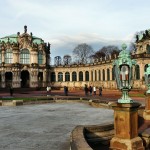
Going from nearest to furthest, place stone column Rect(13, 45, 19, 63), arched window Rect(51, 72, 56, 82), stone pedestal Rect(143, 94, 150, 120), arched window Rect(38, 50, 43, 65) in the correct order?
1. stone pedestal Rect(143, 94, 150, 120)
2. stone column Rect(13, 45, 19, 63)
3. arched window Rect(38, 50, 43, 65)
4. arched window Rect(51, 72, 56, 82)

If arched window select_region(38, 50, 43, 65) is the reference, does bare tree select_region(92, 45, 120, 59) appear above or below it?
above

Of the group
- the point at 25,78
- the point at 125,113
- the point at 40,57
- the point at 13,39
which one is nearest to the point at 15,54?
the point at 13,39

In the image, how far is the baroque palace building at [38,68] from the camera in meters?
78.1

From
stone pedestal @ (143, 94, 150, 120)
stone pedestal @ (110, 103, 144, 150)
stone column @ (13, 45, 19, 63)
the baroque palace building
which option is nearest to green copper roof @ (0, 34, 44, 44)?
the baroque palace building

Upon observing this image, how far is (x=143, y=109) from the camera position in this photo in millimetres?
20516

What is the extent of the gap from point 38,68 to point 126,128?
241 feet

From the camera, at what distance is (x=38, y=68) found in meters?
83.0

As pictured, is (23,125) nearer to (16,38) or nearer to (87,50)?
(16,38)

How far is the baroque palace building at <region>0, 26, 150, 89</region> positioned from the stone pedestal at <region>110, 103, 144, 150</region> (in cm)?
6154

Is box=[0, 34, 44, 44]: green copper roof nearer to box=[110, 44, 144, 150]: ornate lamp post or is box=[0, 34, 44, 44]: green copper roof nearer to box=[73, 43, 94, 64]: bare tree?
box=[73, 43, 94, 64]: bare tree

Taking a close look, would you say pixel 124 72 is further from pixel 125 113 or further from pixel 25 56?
pixel 25 56

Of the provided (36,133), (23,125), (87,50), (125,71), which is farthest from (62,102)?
(87,50)

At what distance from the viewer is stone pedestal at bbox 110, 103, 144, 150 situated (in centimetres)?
1075

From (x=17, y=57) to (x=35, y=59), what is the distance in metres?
5.41
